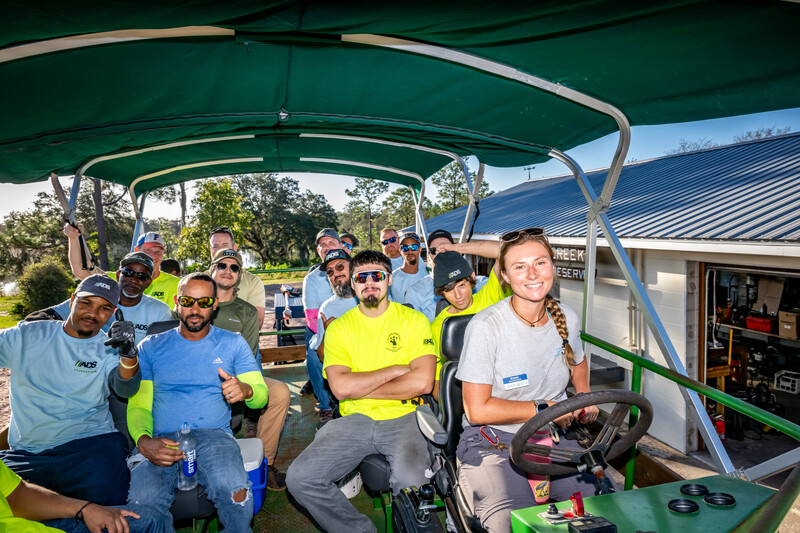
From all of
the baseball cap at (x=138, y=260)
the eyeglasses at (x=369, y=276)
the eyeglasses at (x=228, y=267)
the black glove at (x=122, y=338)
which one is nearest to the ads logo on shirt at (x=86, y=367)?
the black glove at (x=122, y=338)

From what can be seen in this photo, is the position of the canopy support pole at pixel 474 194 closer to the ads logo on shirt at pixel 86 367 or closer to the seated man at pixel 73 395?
the seated man at pixel 73 395

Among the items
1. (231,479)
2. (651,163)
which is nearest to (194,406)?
(231,479)

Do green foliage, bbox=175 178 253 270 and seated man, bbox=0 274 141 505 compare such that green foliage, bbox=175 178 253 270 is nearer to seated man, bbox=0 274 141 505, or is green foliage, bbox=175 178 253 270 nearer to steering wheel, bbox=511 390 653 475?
seated man, bbox=0 274 141 505

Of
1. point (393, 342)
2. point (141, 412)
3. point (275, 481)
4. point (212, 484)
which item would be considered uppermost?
point (393, 342)

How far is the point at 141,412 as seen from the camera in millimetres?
2752

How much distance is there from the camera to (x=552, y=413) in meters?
1.69

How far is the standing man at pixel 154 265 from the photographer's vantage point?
161 inches

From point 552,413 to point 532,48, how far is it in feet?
5.65

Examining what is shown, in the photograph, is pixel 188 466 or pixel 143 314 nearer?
pixel 188 466

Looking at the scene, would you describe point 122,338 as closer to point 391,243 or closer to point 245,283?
point 245,283

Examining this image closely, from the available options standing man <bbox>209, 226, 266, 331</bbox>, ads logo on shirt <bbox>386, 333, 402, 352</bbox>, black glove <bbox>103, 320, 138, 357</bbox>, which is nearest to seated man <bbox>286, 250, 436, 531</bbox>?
ads logo on shirt <bbox>386, 333, 402, 352</bbox>

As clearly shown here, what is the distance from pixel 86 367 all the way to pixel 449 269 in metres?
2.44

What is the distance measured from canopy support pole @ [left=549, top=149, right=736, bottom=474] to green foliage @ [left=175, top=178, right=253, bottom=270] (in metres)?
14.9

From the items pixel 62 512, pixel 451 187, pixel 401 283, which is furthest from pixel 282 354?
pixel 451 187
